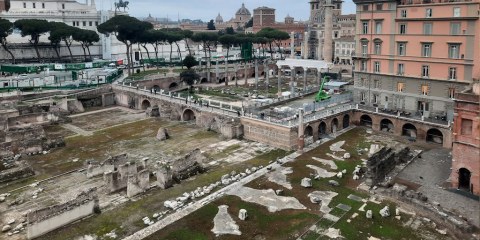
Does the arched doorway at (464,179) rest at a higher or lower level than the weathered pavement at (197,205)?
higher

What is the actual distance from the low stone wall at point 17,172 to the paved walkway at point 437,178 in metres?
32.5

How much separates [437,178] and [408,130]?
42.9ft

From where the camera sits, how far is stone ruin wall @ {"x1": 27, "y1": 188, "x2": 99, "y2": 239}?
80.7 feet

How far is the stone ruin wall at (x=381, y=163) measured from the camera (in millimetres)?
31281

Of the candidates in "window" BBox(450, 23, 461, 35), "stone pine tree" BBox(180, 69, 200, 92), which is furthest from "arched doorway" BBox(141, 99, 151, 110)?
"window" BBox(450, 23, 461, 35)

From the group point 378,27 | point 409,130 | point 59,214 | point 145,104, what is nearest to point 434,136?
point 409,130

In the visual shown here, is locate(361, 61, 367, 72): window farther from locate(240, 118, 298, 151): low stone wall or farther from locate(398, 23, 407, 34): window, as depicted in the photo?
locate(240, 118, 298, 151): low stone wall

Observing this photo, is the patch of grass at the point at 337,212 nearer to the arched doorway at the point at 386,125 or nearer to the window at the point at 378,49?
the arched doorway at the point at 386,125

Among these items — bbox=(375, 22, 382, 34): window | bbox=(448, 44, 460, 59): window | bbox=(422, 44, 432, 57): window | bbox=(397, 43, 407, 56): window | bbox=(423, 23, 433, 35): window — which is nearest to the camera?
bbox=(448, 44, 460, 59): window

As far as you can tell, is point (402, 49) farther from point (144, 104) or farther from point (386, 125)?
point (144, 104)

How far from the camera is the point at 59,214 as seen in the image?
25.7 meters

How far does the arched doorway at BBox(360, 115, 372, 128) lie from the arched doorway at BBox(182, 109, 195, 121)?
22.4m

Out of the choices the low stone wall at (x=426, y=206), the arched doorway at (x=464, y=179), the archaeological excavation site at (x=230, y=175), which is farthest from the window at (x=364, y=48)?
the low stone wall at (x=426, y=206)

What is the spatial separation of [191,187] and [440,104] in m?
29.6
